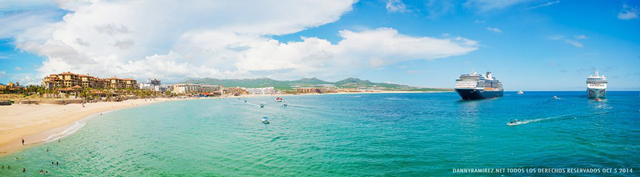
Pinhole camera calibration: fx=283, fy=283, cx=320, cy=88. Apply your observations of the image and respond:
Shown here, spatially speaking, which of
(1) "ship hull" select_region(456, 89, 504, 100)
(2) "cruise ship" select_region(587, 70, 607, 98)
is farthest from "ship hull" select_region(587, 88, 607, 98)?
(1) "ship hull" select_region(456, 89, 504, 100)

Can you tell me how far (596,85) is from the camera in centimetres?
10594

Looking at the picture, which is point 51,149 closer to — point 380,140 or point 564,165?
point 380,140

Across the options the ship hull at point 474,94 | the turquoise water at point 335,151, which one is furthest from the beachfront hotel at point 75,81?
the ship hull at point 474,94

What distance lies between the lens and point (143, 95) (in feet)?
489

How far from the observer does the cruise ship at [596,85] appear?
102438 millimetres

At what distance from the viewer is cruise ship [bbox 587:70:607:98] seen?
336 feet

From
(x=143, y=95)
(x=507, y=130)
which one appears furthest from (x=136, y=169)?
(x=143, y=95)

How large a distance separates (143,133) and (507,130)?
49.1 m

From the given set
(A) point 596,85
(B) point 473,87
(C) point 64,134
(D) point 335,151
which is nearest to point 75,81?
(C) point 64,134

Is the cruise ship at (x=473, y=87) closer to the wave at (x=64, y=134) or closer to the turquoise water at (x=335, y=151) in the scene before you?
the turquoise water at (x=335, y=151)

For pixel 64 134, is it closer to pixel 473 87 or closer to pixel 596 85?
pixel 473 87

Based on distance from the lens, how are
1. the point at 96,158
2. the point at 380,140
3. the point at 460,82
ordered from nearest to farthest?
the point at 96,158
the point at 380,140
the point at 460,82

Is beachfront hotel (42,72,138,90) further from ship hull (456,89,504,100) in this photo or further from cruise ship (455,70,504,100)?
ship hull (456,89,504,100)

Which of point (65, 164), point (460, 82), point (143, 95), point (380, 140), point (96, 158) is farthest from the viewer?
point (143, 95)
